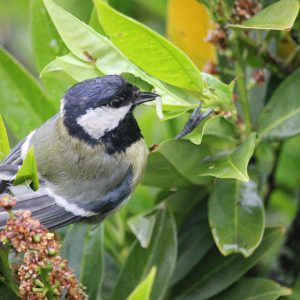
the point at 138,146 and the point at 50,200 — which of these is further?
the point at 138,146

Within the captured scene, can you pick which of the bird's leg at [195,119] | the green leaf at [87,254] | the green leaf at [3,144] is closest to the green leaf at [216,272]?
the green leaf at [87,254]

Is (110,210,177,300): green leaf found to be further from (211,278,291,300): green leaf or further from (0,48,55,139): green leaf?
(0,48,55,139): green leaf

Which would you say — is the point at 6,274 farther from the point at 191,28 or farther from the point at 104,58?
the point at 191,28

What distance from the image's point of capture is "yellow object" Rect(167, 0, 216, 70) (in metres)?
2.82

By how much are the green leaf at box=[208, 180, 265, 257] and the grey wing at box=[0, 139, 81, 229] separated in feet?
1.63

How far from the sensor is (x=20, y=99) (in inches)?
103

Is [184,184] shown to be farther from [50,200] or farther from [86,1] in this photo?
[86,1]

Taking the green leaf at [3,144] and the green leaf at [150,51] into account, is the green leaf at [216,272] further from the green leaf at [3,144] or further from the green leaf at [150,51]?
the green leaf at [3,144]

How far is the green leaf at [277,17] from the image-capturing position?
6.92ft

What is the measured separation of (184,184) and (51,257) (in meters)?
0.69

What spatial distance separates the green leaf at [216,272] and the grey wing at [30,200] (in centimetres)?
44

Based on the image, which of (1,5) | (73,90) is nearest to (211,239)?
(73,90)

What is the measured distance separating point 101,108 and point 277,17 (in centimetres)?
67

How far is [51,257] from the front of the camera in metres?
1.87
